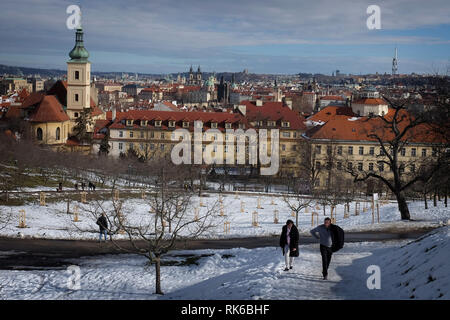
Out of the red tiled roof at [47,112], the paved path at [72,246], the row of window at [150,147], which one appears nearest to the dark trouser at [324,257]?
the paved path at [72,246]

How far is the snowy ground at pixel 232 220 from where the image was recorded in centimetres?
2819

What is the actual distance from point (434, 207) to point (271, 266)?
65.6 feet

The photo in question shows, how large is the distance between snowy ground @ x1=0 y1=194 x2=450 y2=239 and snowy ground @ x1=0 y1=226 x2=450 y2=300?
4.20m

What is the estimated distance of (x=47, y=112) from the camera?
7775 centimetres

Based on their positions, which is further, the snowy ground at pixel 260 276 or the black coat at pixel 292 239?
the black coat at pixel 292 239

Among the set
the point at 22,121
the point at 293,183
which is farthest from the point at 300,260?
the point at 22,121

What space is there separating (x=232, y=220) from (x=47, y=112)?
51156 mm

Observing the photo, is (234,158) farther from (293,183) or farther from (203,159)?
(293,183)

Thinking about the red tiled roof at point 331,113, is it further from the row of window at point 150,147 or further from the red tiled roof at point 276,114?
the row of window at point 150,147

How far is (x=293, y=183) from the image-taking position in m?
51.8

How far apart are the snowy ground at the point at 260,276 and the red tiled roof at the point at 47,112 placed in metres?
58.4

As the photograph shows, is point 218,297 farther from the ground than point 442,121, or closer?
closer

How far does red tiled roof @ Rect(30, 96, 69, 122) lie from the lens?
76.9 meters

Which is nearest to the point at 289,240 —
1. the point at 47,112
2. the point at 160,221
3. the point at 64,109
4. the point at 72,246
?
the point at 72,246
